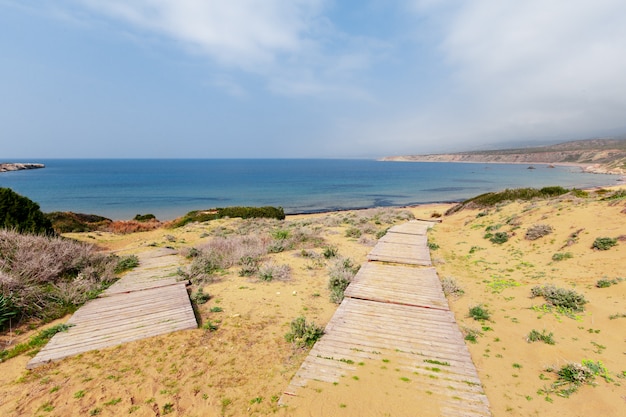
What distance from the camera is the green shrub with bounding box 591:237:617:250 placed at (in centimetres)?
989

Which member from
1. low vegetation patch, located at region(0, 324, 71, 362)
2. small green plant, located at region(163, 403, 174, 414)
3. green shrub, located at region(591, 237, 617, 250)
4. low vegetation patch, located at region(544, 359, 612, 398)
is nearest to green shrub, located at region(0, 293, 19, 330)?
low vegetation patch, located at region(0, 324, 71, 362)

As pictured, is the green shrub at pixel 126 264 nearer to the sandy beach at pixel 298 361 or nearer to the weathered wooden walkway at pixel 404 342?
the sandy beach at pixel 298 361

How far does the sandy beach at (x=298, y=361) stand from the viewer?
424 centimetres

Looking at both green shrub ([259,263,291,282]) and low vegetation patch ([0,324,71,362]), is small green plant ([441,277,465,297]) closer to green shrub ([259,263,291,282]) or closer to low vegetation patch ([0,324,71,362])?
green shrub ([259,263,291,282])

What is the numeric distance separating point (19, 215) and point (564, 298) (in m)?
20.7

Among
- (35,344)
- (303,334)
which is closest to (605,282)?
(303,334)

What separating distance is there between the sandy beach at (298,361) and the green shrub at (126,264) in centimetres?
373

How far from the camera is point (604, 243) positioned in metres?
10.0

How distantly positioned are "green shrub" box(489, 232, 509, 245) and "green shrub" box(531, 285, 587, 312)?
663cm

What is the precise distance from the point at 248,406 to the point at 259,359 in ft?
3.75

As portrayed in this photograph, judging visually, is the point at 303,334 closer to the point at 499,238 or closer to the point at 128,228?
the point at 499,238

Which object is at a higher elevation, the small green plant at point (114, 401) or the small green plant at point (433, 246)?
the small green plant at point (114, 401)

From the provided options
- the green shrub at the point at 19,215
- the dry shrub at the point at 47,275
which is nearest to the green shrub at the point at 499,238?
the dry shrub at the point at 47,275

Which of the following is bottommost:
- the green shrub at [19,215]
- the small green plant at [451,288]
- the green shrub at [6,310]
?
the small green plant at [451,288]
